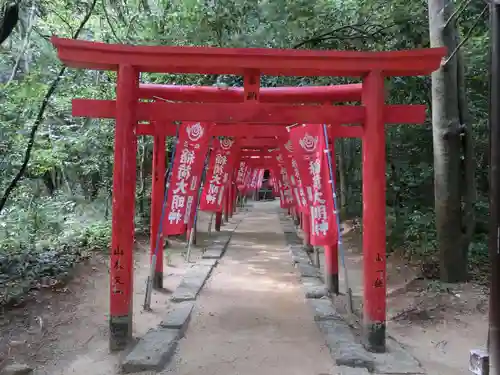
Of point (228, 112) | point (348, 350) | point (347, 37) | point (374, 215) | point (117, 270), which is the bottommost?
point (348, 350)

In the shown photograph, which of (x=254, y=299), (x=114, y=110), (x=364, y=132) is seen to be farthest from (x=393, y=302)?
(x=114, y=110)

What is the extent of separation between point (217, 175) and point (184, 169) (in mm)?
4555

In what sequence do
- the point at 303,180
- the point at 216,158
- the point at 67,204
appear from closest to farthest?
the point at 303,180, the point at 216,158, the point at 67,204

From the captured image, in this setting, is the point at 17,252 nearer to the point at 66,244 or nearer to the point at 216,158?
the point at 66,244

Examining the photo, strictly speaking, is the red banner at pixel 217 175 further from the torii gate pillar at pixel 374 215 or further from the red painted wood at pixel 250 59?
the torii gate pillar at pixel 374 215

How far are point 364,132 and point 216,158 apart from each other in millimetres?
6754

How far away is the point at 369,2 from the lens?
29.1 ft

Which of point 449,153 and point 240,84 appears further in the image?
point 240,84

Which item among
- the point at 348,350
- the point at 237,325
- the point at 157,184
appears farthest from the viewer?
the point at 157,184

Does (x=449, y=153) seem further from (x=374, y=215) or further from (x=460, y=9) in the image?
(x=374, y=215)

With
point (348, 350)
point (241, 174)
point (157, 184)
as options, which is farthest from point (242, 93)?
point (241, 174)

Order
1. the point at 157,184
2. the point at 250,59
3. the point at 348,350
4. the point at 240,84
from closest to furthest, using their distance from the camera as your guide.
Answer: the point at 348,350 → the point at 250,59 → the point at 157,184 → the point at 240,84

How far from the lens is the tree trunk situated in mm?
7039

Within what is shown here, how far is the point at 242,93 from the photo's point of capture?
6793 millimetres
